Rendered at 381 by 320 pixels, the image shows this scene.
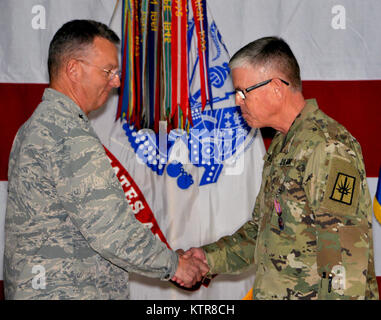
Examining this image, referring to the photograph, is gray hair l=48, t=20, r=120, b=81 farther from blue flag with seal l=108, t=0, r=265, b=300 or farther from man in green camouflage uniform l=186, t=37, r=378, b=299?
blue flag with seal l=108, t=0, r=265, b=300

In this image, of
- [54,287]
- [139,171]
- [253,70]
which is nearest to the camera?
[54,287]

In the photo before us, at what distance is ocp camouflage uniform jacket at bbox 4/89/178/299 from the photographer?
1.30 metres

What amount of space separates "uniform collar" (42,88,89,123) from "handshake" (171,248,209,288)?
659 mm

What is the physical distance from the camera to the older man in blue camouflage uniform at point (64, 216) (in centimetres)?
130

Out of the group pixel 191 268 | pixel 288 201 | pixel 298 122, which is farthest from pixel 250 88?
pixel 191 268

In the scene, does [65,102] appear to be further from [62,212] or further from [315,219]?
[315,219]

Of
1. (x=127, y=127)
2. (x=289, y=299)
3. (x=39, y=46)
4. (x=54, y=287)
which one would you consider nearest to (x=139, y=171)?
(x=127, y=127)

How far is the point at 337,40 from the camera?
7.54 ft

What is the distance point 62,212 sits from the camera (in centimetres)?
133

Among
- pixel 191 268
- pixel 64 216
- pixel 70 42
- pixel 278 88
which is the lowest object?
pixel 191 268

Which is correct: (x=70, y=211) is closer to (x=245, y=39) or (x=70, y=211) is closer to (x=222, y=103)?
(x=222, y=103)

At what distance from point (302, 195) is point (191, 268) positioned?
59cm

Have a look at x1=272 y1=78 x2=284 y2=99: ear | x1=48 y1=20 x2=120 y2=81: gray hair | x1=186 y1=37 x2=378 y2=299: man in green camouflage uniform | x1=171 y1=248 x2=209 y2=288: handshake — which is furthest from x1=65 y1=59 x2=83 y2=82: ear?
x1=171 y1=248 x2=209 y2=288: handshake

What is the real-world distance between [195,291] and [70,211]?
1.19m
